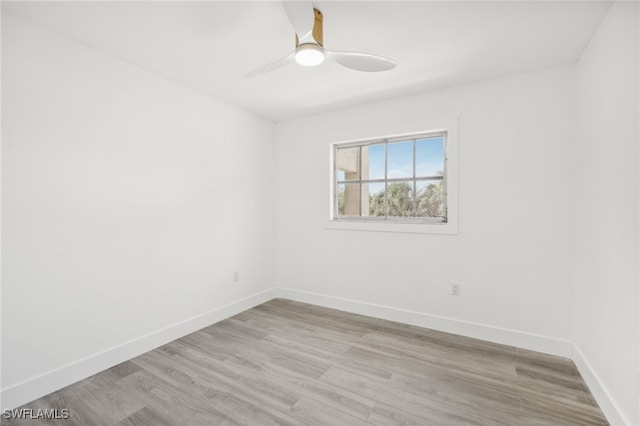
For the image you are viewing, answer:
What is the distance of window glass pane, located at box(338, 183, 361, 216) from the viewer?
3.61 metres

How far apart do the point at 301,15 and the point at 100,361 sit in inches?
106

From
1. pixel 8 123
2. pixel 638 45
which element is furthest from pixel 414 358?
pixel 8 123

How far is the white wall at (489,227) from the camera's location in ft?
8.01

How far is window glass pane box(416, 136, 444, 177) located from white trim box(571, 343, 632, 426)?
1.84 meters

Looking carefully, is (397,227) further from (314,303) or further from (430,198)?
(314,303)

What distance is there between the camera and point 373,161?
11.4 feet

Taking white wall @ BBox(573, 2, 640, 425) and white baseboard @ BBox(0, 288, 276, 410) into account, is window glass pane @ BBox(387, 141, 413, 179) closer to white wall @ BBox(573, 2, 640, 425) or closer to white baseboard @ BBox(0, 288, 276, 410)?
white wall @ BBox(573, 2, 640, 425)

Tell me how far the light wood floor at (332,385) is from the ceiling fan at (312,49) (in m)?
2.11

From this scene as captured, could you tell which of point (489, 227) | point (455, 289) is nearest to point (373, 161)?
point (489, 227)

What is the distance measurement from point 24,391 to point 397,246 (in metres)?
3.06

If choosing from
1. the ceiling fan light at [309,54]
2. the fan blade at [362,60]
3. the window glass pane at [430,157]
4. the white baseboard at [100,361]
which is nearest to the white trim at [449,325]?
the white baseboard at [100,361]

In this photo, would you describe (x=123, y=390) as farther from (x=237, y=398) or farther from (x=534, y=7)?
(x=534, y=7)

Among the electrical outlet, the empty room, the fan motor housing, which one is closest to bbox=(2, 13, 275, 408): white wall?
the empty room

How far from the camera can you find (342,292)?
11.6 ft
